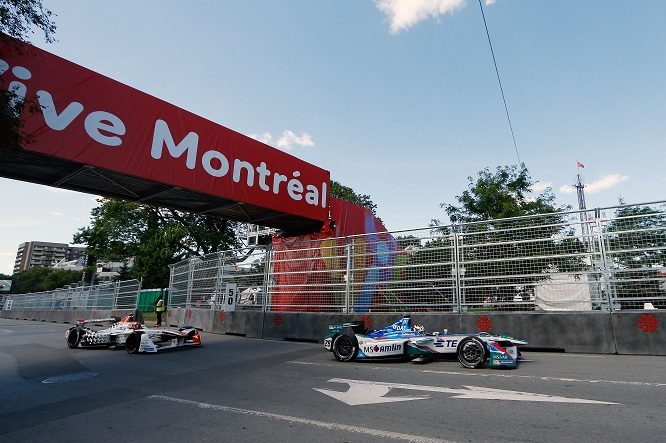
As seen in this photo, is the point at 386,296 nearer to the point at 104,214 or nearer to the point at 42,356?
the point at 42,356

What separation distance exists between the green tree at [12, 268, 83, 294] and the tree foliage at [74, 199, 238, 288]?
8755 centimetres

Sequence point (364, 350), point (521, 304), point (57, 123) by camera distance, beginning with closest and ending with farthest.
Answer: point (364, 350)
point (521, 304)
point (57, 123)

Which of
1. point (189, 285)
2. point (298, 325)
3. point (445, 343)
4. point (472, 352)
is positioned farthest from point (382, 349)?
point (189, 285)

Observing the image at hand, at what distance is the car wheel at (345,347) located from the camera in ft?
28.7

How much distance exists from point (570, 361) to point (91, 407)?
25.5ft

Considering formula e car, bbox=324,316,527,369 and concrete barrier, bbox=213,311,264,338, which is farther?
concrete barrier, bbox=213,311,264,338

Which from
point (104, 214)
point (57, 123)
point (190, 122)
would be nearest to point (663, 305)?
point (190, 122)

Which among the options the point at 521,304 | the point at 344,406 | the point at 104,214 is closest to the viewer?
the point at 344,406

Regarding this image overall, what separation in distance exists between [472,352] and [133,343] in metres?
8.81

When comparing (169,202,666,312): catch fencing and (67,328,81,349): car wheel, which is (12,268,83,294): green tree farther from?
(169,202,666,312): catch fencing

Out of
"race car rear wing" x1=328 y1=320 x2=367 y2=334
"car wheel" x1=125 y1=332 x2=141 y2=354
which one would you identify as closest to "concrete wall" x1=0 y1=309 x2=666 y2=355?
"race car rear wing" x1=328 y1=320 x2=367 y2=334

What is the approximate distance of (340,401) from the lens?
17.5ft

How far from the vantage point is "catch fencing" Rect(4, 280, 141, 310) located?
83.1ft

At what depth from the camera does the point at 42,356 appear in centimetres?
1088
